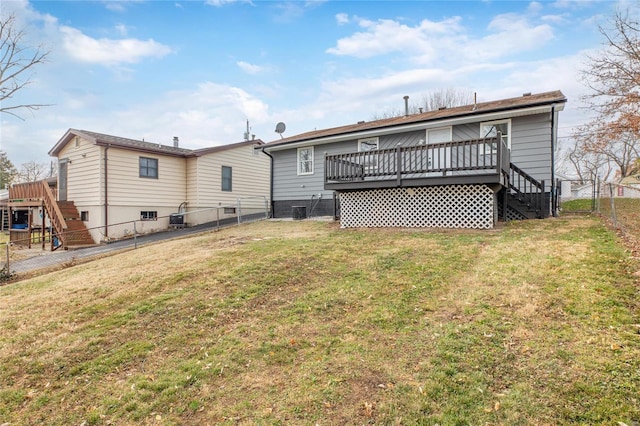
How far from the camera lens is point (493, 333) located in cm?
376

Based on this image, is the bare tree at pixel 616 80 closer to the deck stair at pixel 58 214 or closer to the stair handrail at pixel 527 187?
the stair handrail at pixel 527 187

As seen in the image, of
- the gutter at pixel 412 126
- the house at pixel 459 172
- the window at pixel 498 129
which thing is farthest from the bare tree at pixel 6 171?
the window at pixel 498 129

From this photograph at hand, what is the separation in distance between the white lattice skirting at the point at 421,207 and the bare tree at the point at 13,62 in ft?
53.4

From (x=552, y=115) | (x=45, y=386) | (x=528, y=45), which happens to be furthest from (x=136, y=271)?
(x=528, y=45)

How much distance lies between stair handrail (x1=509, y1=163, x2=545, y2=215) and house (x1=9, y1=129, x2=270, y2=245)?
36.9 ft

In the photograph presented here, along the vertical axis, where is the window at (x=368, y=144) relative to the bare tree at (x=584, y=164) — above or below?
below

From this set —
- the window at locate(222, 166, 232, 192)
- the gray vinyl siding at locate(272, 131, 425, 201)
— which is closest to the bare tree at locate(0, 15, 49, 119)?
the window at locate(222, 166, 232, 192)

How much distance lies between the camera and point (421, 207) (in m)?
10.4

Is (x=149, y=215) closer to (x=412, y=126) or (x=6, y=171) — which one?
(x=412, y=126)

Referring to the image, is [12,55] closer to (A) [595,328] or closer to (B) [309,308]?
(B) [309,308]

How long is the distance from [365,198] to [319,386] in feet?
28.2

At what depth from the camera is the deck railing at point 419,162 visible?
30.2 feet

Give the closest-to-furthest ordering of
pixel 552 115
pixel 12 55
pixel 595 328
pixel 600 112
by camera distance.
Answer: pixel 595 328
pixel 552 115
pixel 600 112
pixel 12 55

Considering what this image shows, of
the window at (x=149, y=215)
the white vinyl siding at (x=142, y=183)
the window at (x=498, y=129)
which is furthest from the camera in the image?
the window at (x=149, y=215)
